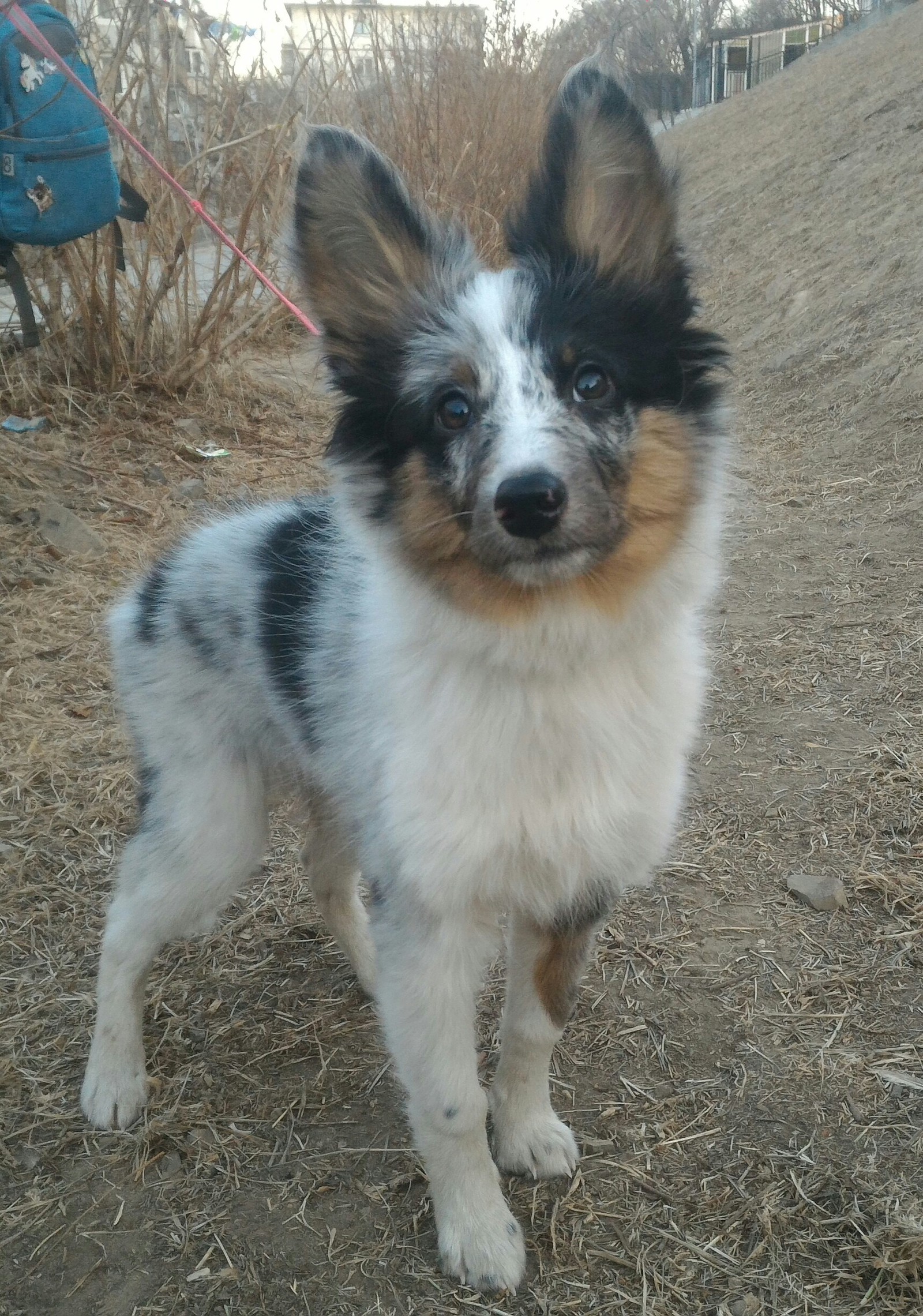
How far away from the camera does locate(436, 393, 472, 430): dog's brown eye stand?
229 centimetres

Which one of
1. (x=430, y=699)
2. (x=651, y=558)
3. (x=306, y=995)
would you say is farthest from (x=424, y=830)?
(x=306, y=995)

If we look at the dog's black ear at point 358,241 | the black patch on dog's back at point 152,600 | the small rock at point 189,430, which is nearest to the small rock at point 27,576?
the small rock at point 189,430

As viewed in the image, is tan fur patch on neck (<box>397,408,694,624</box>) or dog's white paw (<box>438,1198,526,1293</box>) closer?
tan fur patch on neck (<box>397,408,694,624</box>)

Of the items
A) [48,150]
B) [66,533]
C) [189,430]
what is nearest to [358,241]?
[48,150]

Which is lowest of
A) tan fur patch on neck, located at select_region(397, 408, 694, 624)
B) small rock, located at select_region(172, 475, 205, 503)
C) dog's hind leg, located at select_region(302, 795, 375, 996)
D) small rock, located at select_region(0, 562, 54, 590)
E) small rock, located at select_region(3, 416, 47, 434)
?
dog's hind leg, located at select_region(302, 795, 375, 996)

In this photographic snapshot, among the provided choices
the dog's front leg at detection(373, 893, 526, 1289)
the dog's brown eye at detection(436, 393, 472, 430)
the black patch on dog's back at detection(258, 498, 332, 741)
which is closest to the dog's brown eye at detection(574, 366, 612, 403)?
the dog's brown eye at detection(436, 393, 472, 430)

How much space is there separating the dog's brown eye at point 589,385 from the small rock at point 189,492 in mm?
4740

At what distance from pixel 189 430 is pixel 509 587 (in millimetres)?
5758

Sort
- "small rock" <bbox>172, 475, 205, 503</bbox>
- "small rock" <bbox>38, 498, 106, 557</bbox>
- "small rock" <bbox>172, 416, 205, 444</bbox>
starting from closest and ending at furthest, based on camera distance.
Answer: "small rock" <bbox>38, 498, 106, 557</bbox> < "small rock" <bbox>172, 475, 205, 503</bbox> < "small rock" <bbox>172, 416, 205, 444</bbox>

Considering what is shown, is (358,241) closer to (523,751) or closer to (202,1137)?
(523,751)

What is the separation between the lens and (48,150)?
533 cm

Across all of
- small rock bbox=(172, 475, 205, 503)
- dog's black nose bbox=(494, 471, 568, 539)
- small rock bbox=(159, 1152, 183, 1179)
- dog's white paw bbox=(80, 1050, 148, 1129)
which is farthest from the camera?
small rock bbox=(172, 475, 205, 503)

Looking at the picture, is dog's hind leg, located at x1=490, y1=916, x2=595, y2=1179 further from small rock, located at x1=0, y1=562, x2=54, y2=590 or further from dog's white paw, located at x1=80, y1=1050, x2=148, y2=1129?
small rock, located at x1=0, y1=562, x2=54, y2=590

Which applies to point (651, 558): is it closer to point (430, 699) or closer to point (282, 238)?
point (430, 699)
